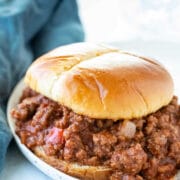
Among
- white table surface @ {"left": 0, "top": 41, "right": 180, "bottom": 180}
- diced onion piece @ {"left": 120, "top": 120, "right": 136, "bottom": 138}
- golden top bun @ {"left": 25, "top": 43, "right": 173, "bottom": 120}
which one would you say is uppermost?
golden top bun @ {"left": 25, "top": 43, "right": 173, "bottom": 120}

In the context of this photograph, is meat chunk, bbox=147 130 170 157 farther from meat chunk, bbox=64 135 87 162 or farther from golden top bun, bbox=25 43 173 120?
meat chunk, bbox=64 135 87 162

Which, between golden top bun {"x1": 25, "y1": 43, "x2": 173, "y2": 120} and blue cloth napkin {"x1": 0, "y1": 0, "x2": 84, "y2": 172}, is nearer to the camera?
golden top bun {"x1": 25, "y1": 43, "x2": 173, "y2": 120}

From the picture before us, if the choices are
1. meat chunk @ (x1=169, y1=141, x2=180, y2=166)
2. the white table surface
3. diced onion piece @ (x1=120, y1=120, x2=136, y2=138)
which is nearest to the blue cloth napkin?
the white table surface

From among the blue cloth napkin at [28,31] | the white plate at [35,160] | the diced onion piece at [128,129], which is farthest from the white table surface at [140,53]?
the diced onion piece at [128,129]

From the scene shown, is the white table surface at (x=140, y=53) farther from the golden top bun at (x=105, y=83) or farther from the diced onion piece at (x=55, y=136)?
the golden top bun at (x=105, y=83)

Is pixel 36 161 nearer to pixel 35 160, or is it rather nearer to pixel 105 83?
pixel 35 160

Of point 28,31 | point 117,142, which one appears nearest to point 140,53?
point 28,31

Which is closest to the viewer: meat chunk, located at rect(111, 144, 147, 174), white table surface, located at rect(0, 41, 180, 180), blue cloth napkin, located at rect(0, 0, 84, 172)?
meat chunk, located at rect(111, 144, 147, 174)

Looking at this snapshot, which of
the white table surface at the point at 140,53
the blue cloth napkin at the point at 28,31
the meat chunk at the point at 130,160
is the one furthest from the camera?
the blue cloth napkin at the point at 28,31
